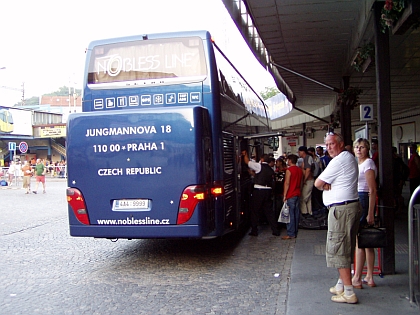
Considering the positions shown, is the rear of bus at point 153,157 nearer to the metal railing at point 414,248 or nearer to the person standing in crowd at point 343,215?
the person standing in crowd at point 343,215

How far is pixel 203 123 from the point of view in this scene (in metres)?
7.48

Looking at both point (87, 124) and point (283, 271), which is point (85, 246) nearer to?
point (87, 124)

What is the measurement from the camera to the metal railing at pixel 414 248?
207 inches

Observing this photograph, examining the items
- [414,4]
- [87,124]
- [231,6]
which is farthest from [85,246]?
[414,4]

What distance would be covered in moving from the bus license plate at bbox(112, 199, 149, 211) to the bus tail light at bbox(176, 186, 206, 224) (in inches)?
22.6

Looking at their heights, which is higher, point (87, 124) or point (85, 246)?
point (87, 124)

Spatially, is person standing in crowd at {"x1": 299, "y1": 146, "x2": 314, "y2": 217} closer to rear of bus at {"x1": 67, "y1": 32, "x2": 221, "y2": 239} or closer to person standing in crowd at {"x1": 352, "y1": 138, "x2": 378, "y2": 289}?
rear of bus at {"x1": 67, "y1": 32, "x2": 221, "y2": 239}

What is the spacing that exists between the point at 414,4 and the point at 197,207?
4.07 m

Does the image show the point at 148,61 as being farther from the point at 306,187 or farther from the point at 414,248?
the point at 414,248

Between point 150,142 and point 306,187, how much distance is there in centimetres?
485

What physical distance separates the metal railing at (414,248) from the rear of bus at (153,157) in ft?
10.2

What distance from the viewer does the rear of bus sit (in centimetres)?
732

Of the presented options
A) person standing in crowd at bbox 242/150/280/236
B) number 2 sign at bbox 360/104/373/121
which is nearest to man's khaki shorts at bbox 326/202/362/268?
person standing in crowd at bbox 242/150/280/236

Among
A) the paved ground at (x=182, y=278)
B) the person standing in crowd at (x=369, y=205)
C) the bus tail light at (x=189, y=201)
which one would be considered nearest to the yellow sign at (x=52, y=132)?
the paved ground at (x=182, y=278)
